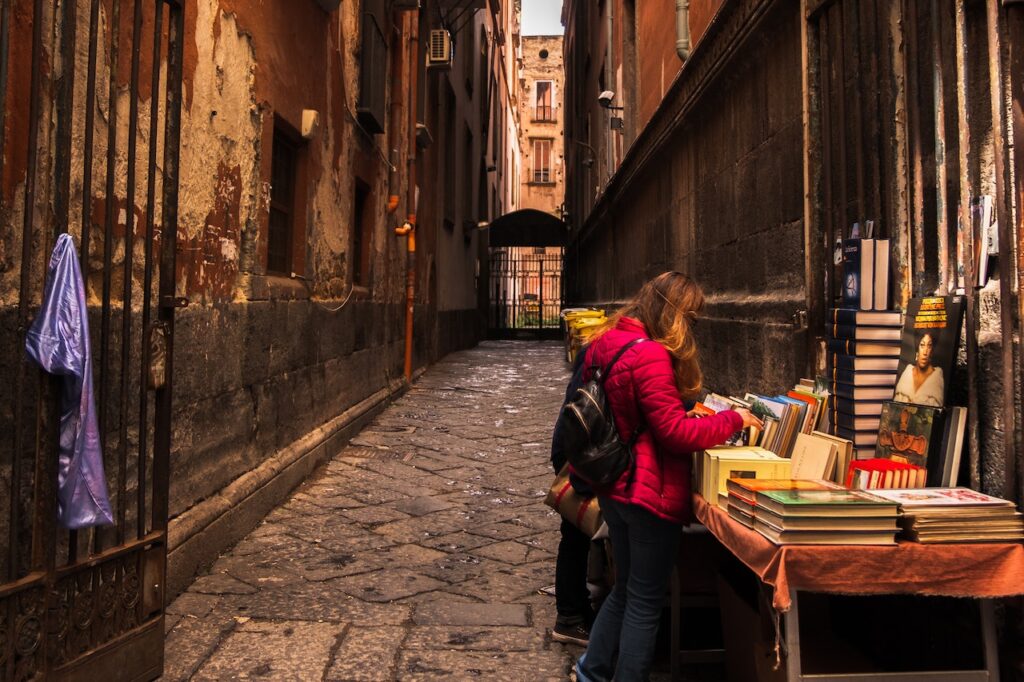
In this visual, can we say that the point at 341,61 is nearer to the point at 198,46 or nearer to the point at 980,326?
the point at 198,46

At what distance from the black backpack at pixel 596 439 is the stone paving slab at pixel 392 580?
0.99 m

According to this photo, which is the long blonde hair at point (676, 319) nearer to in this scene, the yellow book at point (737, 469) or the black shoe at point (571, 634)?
the yellow book at point (737, 469)

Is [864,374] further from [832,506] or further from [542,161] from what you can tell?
[542,161]

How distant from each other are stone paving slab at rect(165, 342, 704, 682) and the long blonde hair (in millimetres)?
1312

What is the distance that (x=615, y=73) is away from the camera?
14.2 m

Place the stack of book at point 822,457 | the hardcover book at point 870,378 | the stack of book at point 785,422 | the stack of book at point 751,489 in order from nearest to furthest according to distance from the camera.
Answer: the stack of book at point 751,489
the stack of book at point 822,457
the hardcover book at point 870,378
the stack of book at point 785,422

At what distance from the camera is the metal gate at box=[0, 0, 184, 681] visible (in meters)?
2.58

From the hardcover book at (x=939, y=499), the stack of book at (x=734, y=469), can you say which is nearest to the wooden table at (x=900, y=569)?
the hardcover book at (x=939, y=499)

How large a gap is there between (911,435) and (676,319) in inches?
34.1

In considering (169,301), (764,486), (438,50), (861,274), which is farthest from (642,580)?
(438,50)

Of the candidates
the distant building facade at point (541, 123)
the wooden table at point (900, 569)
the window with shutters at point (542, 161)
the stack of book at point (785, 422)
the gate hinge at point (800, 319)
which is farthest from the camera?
the window with shutters at point (542, 161)

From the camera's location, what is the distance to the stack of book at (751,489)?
238cm

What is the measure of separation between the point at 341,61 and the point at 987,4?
19.3 feet

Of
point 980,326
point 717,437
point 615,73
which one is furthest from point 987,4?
point 615,73
